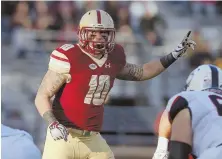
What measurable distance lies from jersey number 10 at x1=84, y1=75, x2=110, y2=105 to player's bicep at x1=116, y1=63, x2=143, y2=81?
16 centimetres

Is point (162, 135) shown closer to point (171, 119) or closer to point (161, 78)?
point (171, 119)

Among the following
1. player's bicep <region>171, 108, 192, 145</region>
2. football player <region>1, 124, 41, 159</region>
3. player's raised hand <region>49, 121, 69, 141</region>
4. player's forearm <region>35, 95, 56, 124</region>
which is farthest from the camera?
football player <region>1, 124, 41, 159</region>

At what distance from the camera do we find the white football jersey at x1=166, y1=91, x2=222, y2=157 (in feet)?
10.2

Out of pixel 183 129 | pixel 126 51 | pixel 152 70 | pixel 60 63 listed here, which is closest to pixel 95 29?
pixel 60 63

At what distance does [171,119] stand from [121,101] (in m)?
5.39

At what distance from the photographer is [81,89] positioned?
155 inches

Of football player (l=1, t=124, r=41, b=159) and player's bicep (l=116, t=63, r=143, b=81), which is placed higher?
player's bicep (l=116, t=63, r=143, b=81)

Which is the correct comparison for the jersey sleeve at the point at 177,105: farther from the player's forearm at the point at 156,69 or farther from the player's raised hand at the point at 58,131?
the player's forearm at the point at 156,69

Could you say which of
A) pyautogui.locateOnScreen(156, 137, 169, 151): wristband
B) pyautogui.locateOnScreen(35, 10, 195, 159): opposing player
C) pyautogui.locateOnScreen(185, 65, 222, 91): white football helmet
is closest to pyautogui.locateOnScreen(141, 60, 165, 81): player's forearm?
pyautogui.locateOnScreen(35, 10, 195, 159): opposing player

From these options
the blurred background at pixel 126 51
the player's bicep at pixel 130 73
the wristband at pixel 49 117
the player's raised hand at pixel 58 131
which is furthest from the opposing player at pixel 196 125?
the blurred background at pixel 126 51

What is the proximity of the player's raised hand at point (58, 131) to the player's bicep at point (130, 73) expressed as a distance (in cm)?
62

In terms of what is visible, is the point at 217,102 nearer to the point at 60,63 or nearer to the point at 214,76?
the point at 214,76

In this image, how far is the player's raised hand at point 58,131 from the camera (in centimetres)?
366

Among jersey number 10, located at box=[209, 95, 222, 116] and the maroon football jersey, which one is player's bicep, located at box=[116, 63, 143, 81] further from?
jersey number 10, located at box=[209, 95, 222, 116]
